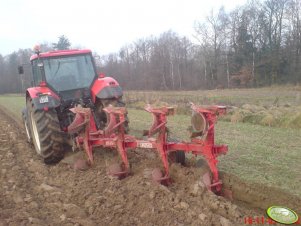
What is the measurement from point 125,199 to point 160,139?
0.88 m

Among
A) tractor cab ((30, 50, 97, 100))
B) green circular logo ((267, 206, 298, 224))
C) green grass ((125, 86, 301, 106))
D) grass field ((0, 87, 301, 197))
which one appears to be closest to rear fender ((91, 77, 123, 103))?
tractor cab ((30, 50, 97, 100))

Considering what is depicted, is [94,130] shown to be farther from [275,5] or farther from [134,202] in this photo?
[275,5]

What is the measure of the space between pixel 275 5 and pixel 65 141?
39958mm

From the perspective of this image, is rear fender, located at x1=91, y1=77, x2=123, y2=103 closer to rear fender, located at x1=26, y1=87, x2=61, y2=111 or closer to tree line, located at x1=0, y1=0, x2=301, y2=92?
rear fender, located at x1=26, y1=87, x2=61, y2=111

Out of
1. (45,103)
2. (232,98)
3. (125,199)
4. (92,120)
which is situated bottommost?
(232,98)

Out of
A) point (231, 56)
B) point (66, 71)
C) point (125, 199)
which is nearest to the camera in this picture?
point (125, 199)

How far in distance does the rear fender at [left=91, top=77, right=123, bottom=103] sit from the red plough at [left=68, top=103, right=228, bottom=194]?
2.55 feet

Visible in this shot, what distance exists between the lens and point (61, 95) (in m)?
6.81

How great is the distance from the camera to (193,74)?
4656cm

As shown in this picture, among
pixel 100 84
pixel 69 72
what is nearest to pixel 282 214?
pixel 100 84

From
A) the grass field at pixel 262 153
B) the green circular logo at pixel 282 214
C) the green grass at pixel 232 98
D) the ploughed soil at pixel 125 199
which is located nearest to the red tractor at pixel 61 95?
the ploughed soil at pixel 125 199

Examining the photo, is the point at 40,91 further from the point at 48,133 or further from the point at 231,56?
the point at 231,56

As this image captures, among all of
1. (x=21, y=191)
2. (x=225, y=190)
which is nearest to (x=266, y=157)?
(x=225, y=190)

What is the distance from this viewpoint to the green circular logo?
362cm
